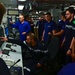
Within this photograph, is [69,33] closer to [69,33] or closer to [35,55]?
[69,33]

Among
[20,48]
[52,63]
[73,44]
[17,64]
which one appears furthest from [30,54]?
[73,44]

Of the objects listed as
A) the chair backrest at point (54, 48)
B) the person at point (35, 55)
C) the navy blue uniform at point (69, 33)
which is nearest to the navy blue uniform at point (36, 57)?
the person at point (35, 55)

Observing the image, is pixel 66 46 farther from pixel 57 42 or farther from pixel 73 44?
pixel 57 42

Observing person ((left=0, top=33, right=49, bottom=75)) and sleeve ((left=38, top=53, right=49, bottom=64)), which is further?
sleeve ((left=38, top=53, right=49, bottom=64))

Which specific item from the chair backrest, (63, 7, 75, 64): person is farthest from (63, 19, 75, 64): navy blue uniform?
the chair backrest

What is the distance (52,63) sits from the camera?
12.8ft

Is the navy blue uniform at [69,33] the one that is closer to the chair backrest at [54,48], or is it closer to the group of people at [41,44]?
the group of people at [41,44]

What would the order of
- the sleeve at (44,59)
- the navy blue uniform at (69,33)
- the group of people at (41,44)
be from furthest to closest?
the navy blue uniform at (69,33), the sleeve at (44,59), the group of people at (41,44)

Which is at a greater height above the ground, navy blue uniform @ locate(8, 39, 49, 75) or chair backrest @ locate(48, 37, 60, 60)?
chair backrest @ locate(48, 37, 60, 60)

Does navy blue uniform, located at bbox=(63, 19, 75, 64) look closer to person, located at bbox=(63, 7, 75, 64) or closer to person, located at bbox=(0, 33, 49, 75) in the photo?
person, located at bbox=(63, 7, 75, 64)

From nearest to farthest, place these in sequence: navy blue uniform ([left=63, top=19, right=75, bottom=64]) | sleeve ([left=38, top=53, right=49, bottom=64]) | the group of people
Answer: the group of people
sleeve ([left=38, top=53, right=49, bottom=64])
navy blue uniform ([left=63, top=19, right=75, bottom=64])

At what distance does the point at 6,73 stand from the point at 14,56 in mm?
1784

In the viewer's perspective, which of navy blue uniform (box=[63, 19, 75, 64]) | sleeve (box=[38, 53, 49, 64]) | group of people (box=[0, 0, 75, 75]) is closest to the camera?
group of people (box=[0, 0, 75, 75])

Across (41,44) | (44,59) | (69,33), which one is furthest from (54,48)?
(69,33)
